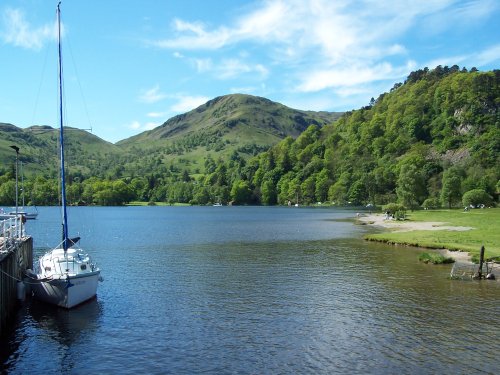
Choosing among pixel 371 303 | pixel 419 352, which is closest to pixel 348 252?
pixel 371 303

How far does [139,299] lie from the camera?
143 ft

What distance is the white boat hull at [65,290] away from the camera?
38.1 meters

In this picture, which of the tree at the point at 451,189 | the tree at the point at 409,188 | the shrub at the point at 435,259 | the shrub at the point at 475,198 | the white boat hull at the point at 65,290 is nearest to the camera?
the white boat hull at the point at 65,290

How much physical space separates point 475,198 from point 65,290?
168m

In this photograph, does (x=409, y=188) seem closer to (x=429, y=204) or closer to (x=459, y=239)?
(x=429, y=204)

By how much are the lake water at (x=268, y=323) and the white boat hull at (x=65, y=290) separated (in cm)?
89

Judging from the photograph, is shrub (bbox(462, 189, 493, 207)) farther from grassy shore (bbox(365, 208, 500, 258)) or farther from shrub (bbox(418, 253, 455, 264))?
shrub (bbox(418, 253, 455, 264))

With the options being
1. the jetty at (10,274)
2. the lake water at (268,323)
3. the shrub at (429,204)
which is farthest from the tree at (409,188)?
the jetty at (10,274)

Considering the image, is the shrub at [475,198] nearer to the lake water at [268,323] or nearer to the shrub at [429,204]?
the shrub at [429,204]

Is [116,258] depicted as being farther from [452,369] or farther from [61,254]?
[452,369]

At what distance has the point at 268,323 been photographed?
116 feet

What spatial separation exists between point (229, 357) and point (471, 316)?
68.1ft

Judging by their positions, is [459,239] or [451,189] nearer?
[459,239]

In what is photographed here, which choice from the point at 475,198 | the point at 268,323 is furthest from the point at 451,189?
the point at 268,323
